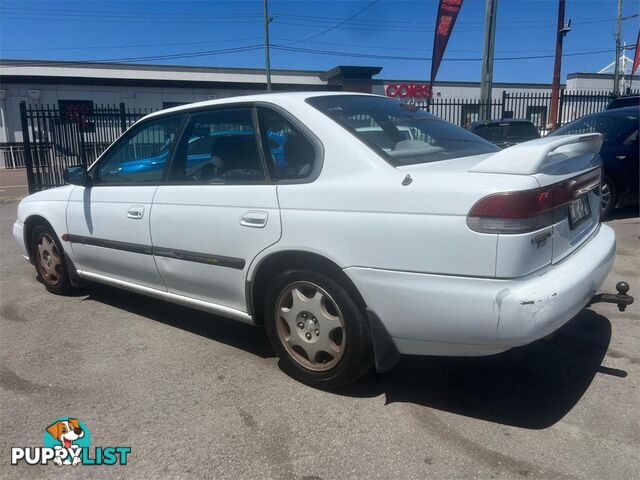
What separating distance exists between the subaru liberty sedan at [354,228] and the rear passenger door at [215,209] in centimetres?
1

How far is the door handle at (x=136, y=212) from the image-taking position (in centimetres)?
388

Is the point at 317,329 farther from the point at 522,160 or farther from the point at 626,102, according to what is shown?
the point at 626,102

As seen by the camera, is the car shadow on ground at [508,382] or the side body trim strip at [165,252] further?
the side body trim strip at [165,252]

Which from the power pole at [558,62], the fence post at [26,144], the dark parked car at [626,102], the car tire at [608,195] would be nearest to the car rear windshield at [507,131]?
the dark parked car at [626,102]

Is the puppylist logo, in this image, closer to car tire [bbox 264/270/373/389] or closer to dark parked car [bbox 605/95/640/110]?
car tire [bbox 264/270/373/389]

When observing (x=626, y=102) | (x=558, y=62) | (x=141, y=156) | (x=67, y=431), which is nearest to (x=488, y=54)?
(x=558, y=62)


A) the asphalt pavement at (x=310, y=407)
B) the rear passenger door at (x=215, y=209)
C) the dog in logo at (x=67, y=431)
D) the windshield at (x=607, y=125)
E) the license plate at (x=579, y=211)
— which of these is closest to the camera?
the asphalt pavement at (x=310, y=407)

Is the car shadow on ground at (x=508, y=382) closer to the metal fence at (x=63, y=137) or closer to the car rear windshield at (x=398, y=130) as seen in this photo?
the car rear windshield at (x=398, y=130)

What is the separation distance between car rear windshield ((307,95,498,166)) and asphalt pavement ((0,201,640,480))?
1.35 m

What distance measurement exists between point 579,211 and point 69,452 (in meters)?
2.96

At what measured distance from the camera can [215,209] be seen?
339 cm

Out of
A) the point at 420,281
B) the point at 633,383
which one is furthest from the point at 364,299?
the point at 633,383

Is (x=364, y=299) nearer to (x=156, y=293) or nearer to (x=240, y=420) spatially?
(x=240, y=420)

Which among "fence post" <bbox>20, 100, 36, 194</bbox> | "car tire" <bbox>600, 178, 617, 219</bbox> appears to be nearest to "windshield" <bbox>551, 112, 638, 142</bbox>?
"car tire" <bbox>600, 178, 617, 219</bbox>
